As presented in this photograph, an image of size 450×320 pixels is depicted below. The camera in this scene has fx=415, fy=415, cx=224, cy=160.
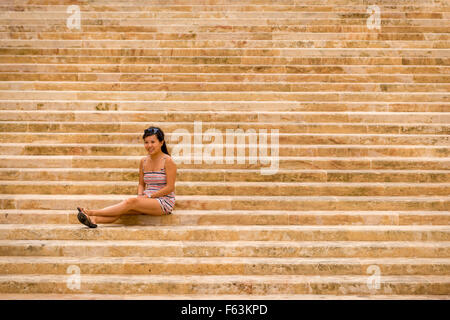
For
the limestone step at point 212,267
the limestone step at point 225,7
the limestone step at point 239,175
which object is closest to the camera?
the limestone step at point 212,267

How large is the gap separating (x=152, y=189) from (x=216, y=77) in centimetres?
317

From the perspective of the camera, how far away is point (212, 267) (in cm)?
378

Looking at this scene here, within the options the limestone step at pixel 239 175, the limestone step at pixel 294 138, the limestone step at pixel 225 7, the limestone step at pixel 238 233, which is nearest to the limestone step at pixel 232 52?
the limestone step at pixel 225 7

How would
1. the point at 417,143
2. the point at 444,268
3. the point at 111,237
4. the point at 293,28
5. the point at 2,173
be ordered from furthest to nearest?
the point at 293,28, the point at 417,143, the point at 2,173, the point at 111,237, the point at 444,268

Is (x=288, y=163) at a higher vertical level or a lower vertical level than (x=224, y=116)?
lower

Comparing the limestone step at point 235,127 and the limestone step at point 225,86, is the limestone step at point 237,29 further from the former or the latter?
the limestone step at point 235,127

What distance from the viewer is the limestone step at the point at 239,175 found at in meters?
4.95

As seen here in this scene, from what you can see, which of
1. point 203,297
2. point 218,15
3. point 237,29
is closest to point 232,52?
point 237,29

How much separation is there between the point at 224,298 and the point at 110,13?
6749 mm

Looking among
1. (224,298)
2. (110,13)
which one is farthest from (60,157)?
(110,13)

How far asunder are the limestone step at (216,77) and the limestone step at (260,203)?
276cm

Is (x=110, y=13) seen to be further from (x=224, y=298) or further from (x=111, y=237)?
(x=224, y=298)

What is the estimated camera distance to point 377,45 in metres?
7.43

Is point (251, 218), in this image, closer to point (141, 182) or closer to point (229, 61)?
point (141, 182)
